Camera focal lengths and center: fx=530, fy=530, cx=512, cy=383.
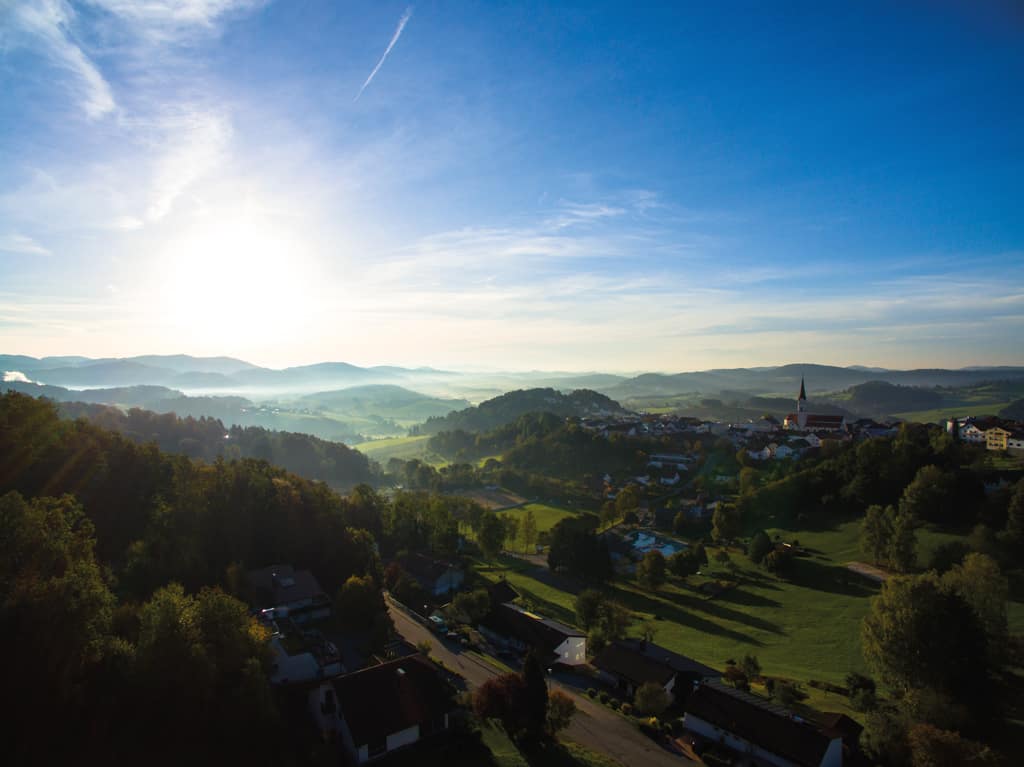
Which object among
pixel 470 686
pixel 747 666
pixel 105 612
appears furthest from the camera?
pixel 747 666

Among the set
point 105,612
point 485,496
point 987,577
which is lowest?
point 485,496

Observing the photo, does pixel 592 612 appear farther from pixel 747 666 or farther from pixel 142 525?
pixel 142 525

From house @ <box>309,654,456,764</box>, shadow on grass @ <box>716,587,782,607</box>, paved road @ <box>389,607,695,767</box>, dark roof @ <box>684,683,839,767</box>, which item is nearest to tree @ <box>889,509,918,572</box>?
shadow on grass @ <box>716,587,782,607</box>

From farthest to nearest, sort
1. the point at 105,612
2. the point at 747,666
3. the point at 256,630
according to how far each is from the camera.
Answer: the point at 747,666, the point at 256,630, the point at 105,612

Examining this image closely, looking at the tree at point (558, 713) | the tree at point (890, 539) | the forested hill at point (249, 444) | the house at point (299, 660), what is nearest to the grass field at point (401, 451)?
the forested hill at point (249, 444)

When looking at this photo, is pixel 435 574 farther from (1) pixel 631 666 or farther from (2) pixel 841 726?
(2) pixel 841 726

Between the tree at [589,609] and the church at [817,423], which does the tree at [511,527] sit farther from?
the church at [817,423]

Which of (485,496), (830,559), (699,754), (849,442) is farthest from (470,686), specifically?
(849,442)
